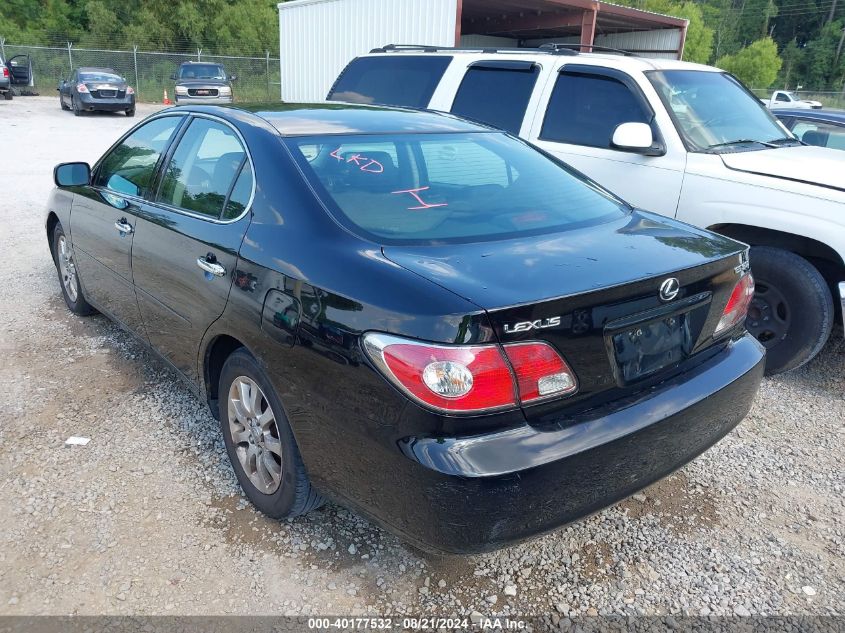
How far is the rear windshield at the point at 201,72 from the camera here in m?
23.3

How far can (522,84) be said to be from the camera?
5.40 meters

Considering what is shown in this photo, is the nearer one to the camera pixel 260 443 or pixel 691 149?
pixel 260 443

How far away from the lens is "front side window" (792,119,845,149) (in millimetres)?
6918

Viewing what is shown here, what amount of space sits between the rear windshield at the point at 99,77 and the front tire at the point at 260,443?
76.0 feet

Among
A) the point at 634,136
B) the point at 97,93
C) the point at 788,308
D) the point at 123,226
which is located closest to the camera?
the point at 123,226

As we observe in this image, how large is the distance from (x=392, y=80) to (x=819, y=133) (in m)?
4.50

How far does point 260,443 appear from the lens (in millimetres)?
2699

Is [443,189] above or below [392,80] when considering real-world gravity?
below

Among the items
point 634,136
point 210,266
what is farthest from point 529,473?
point 634,136

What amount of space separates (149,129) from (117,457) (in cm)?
181

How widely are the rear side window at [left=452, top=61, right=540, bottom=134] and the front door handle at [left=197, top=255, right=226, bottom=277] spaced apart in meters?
3.13

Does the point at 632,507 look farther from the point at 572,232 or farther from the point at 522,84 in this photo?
the point at 522,84

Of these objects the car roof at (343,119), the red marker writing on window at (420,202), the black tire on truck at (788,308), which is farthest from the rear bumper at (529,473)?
the black tire on truck at (788,308)

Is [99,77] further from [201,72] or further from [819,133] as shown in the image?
[819,133]
